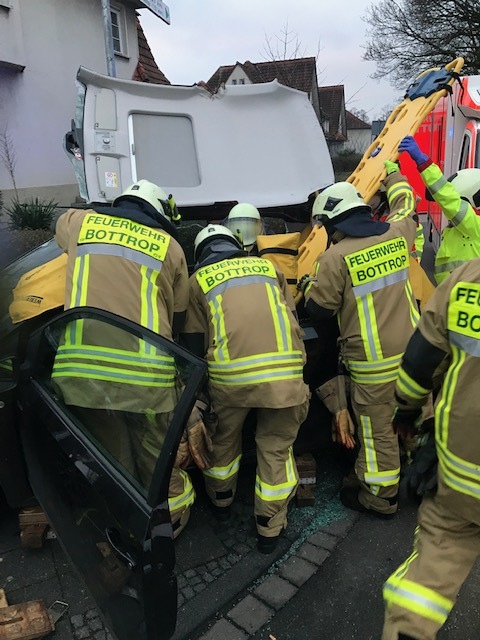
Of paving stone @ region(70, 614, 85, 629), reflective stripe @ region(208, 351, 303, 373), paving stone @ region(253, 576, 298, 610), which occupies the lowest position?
paving stone @ region(253, 576, 298, 610)

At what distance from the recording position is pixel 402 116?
418 cm

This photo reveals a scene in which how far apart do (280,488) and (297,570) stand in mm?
390

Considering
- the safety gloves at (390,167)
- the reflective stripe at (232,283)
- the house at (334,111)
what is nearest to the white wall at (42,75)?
the safety gloves at (390,167)

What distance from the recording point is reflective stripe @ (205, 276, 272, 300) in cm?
261

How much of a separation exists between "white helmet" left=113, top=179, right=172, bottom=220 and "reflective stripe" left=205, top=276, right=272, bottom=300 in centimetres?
53

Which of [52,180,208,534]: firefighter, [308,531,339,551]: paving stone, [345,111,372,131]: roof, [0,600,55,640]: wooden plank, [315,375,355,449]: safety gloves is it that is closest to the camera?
[52,180,208,534]: firefighter

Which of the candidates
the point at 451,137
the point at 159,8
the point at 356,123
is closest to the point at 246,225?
the point at 159,8

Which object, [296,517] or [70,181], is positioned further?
[70,181]

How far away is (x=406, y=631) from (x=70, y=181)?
1015 cm

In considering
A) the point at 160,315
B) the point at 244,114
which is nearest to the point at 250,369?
the point at 160,315

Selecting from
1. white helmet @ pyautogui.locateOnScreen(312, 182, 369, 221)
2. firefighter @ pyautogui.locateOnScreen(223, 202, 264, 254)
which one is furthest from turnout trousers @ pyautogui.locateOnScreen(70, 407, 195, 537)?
firefighter @ pyautogui.locateOnScreen(223, 202, 264, 254)

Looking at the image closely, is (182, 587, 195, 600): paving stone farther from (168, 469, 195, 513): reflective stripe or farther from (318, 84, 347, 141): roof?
(318, 84, 347, 141): roof

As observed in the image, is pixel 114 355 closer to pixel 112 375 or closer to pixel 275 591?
pixel 112 375

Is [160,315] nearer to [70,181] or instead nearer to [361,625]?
[361,625]
